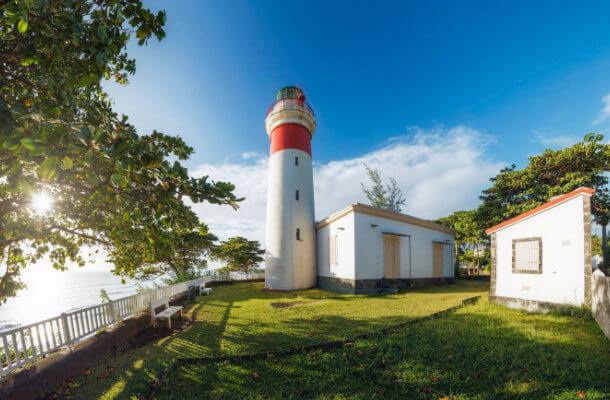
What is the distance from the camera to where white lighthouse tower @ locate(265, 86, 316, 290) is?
46.6 ft

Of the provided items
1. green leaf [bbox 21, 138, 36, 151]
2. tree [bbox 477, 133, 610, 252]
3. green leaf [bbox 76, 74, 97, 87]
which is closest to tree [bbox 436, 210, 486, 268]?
tree [bbox 477, 133, 610, 252]

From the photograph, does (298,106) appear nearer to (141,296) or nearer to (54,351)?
(141,296)

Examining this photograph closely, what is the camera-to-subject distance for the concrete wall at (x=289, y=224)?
46.4 ft

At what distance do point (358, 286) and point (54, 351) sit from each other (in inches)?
410

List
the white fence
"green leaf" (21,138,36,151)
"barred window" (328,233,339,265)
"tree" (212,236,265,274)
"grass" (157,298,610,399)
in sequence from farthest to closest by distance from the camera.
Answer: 1. "tree" (212,236,265,274)
2. "barred window" (328,233,339,265)
3. the white fence
4. "grass" (157,298,610,399)
5. "green leaf" (21,138,36,151)

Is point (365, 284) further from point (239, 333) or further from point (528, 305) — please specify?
point (239, 333)

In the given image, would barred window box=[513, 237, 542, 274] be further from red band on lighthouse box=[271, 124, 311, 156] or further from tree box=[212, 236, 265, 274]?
tree box=[212, 236, 265, 274]

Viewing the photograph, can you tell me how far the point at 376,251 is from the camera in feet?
41.3

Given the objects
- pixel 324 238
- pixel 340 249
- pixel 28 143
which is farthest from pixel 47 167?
pixel 324 238

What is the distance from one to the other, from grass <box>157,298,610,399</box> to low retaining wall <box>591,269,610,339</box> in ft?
1.05

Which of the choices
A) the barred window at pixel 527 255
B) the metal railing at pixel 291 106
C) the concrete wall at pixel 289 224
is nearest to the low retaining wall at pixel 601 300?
the barred window at pixel 527 255

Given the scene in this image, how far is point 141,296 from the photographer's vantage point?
24.6ft

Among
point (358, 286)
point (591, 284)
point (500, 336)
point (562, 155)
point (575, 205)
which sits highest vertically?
point (562, 155)

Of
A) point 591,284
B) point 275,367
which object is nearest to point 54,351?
point 275,367
